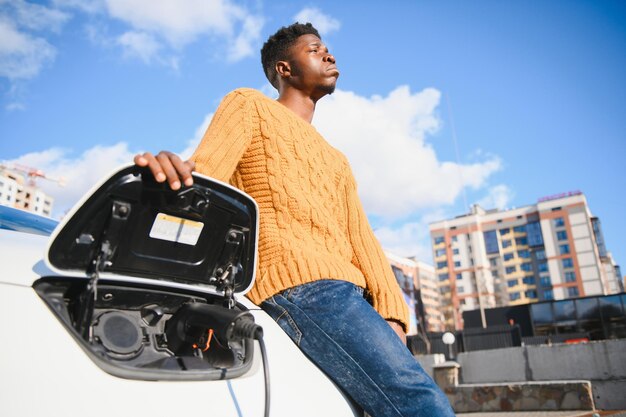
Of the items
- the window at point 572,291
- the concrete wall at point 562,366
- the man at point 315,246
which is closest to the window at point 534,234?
the window at point 572,291

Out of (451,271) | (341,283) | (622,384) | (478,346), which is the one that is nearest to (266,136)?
(341,283)

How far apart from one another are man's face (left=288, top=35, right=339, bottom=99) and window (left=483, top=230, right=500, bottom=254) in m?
92.7

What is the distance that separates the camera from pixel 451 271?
8688 cm

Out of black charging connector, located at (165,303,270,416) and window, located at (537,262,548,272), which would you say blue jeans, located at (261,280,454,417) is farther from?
window, located at (537,262,548,272)

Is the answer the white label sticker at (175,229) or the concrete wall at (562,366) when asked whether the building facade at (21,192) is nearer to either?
the concrete wall at (562,366)

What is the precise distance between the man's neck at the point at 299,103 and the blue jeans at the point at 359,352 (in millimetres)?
912

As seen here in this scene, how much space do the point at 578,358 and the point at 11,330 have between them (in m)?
10.1

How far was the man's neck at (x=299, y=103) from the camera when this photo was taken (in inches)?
77.0

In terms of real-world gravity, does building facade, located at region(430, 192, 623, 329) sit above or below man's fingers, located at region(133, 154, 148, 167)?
above

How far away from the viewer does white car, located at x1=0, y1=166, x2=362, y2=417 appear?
76 cm

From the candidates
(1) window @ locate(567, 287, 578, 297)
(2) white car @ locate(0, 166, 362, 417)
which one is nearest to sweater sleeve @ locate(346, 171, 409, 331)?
(2) white car @ locate(0, 166, 362, 417)

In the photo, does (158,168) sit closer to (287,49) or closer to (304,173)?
(304,173)

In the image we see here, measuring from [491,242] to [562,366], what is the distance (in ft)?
279

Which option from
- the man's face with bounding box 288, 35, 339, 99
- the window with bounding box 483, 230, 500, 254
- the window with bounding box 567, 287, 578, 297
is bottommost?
the man's face with bounding box 288, 35, 339, 99
